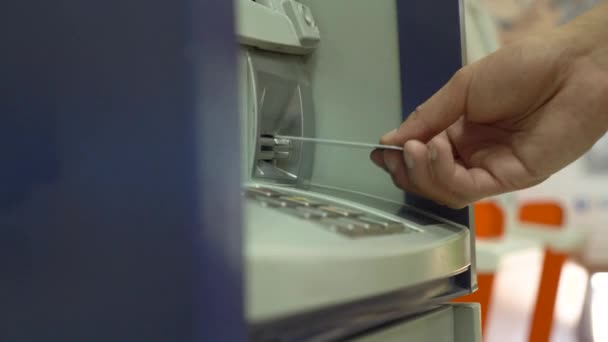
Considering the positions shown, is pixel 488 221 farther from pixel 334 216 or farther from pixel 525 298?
Answer: pixel 334 216

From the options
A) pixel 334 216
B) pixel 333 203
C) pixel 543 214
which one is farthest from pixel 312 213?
pixel 543 214

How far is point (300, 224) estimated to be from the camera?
402mm

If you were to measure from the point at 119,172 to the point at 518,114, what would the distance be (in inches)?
21.6

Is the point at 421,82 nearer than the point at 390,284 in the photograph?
No

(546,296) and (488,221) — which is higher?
(488,221)

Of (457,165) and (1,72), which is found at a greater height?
(1,72)

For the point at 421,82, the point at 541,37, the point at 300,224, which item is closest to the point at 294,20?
the point at 421,82

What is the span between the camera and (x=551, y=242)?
2320mm

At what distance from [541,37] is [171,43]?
0.53m

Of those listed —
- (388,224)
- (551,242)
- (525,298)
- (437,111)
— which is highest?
(437,111)

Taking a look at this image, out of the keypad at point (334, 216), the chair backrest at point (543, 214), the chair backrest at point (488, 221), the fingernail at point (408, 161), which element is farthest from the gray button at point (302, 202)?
the chair backrest at point (543, 214)

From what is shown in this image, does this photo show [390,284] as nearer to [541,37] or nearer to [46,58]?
[46,58]

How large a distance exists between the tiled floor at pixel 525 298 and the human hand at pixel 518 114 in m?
2.42

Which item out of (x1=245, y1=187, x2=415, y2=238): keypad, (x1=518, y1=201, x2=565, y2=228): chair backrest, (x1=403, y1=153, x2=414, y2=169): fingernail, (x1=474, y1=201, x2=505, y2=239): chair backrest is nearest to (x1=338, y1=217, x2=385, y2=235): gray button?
(x1=245, y1=187, x2=415, y2=238): keypad
